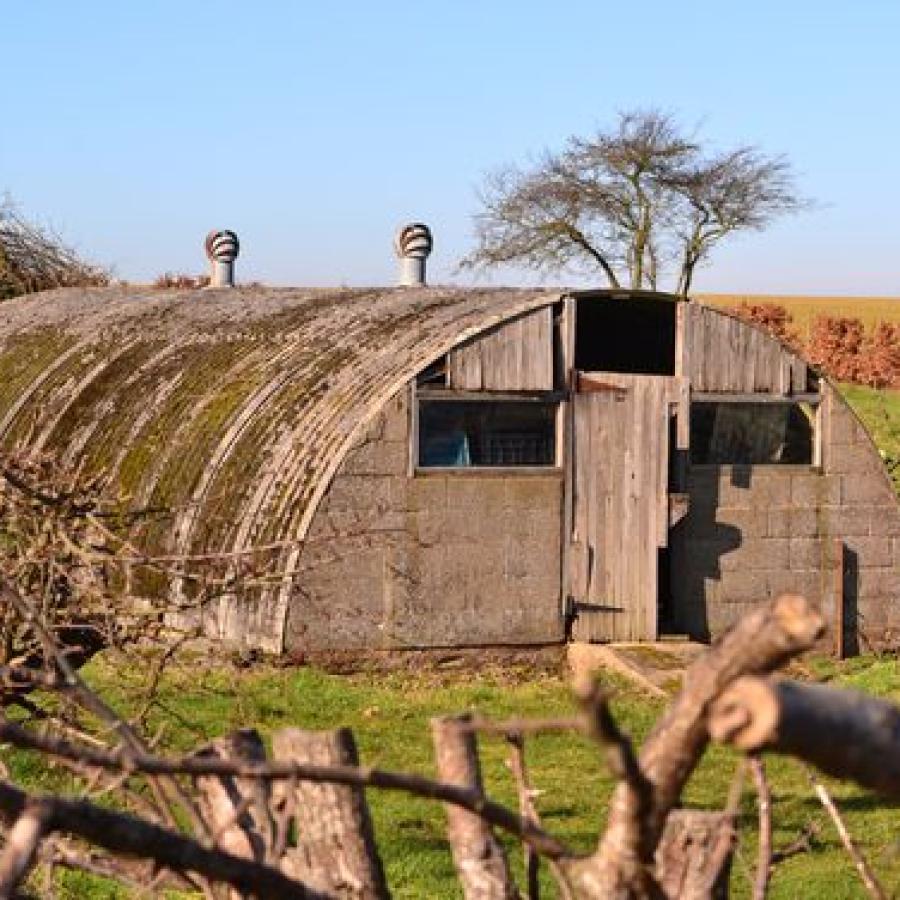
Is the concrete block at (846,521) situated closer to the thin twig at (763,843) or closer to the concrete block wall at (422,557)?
the concrete block wall at (422,557)

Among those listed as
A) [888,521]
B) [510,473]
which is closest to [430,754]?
[510,473]

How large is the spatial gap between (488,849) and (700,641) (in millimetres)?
15157

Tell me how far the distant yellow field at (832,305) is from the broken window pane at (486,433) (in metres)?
51.2

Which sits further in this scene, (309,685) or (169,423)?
(169,423)

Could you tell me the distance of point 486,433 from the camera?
17578mm

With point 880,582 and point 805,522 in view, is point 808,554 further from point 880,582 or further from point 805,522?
point 880,582

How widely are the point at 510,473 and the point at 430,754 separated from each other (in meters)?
3.88

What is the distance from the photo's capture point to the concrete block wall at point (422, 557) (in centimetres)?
1666

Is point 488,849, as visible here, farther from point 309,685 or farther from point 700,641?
point 700,641

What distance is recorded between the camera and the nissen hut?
55.3 ft

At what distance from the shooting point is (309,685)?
16250 millimetres

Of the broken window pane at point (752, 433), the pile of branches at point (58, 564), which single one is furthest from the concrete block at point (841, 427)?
the pile of branches at point (58, 564)

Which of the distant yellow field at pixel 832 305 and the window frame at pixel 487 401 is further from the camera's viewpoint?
the distant yellow field at pixel 832 305

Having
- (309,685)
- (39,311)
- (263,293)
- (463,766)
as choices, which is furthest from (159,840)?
(39,311)
